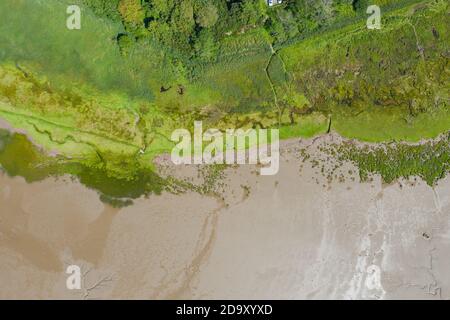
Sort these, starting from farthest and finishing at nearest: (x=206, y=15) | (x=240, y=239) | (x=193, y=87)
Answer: (x=193, y=87)
(x=240, y=239)
(x=206, y=15)

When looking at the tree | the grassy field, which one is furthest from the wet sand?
the tree

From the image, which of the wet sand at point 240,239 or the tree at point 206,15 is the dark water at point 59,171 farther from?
the tree at point 206,15

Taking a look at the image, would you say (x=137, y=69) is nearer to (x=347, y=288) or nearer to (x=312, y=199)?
(x=312, y=199)

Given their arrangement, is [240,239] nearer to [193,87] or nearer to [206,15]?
[193,87]

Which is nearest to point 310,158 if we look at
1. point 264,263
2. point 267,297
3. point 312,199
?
point 312,199

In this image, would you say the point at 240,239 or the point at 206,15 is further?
the point at 240,239

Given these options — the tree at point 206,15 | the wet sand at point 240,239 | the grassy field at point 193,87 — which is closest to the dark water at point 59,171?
the grassy field at point 193,87

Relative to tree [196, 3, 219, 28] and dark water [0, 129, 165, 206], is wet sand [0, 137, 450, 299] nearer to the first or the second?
dark water [0, 129, 165, 206]

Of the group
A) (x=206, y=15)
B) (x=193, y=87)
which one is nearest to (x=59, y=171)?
(x=193, y=87)

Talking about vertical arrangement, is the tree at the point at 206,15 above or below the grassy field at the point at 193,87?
above
